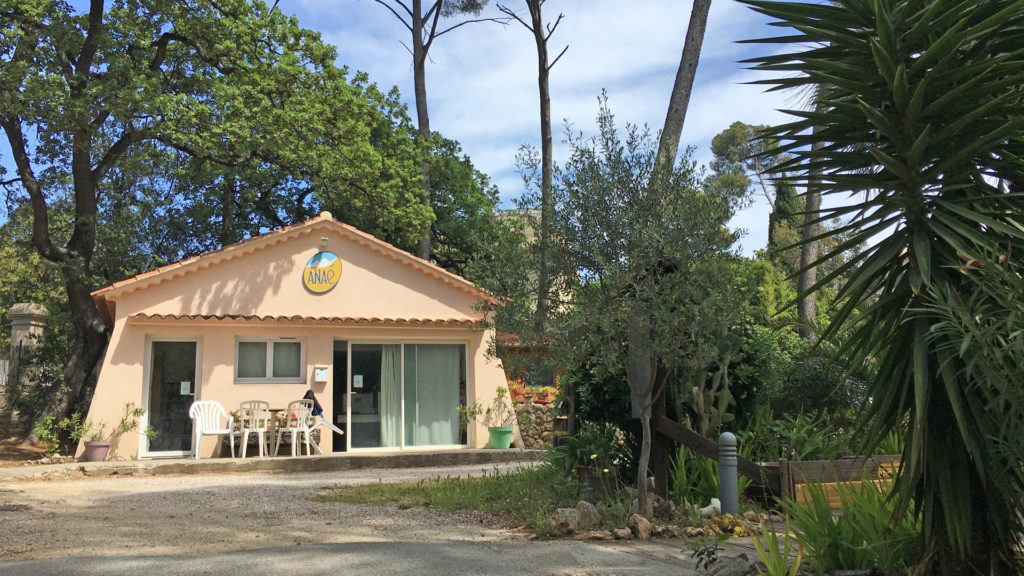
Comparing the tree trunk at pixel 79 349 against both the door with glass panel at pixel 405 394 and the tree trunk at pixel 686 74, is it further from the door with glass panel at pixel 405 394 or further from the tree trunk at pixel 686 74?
the tree trunk at pixel 686 74

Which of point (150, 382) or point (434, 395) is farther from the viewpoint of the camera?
point (434, 395)

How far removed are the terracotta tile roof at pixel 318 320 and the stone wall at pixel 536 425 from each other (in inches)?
104

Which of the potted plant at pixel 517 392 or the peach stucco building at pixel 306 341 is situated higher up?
the peach stucco building at pixel 306 341

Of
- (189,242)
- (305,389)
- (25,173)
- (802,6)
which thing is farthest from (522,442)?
(189,242)

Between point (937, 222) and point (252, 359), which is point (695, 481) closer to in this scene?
point (937, 222)

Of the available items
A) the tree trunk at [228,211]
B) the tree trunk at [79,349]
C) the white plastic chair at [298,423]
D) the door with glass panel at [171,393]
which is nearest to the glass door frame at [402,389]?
the white plastic chair at [298,423]

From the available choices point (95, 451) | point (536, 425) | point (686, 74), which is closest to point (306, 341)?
point (95, 451)

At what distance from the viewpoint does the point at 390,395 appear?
1636 cm

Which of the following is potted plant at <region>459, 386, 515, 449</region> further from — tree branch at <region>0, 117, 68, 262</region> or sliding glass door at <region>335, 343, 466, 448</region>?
→ tree branch at <region>0, 117, 68, 262</region>

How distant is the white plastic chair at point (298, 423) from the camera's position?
14.6 m

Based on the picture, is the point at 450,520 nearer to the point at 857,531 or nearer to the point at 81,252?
the point at 857,531

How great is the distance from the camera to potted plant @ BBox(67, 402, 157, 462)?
1378 cm

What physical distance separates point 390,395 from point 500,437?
8.14ft

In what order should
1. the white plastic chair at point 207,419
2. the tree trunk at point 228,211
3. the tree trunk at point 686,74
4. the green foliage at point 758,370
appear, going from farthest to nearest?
the tree trunk at point 228,211 → the white plastic chair at point 207,419 → the tree trunk at point 686,74 → the green foliage at point 758,370
